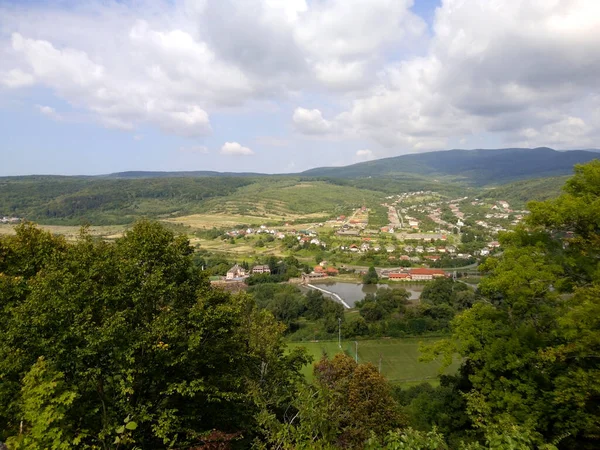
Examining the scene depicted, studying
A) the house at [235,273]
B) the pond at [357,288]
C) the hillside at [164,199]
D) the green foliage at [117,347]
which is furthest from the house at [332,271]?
the hillside at [164,199]

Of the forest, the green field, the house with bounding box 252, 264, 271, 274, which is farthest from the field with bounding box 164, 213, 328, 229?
the forest

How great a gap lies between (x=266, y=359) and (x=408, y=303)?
98.7 ft

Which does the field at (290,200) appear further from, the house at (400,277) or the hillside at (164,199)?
the house at (400,277)

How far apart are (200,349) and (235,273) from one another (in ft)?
147

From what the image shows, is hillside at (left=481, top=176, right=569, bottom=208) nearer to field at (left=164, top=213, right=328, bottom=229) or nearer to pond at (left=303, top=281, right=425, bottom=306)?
field at (left=164, top=213, right=328, bottom=229)

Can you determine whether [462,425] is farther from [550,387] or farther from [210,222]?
[210,222]

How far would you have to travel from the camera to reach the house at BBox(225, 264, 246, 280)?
50122 millimetres

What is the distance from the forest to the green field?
624 inches

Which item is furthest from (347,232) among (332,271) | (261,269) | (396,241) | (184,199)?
(184,199)

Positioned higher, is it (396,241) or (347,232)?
(347,232)

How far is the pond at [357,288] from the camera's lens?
45125 millimetres

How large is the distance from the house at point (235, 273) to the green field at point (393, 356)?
20.9 meters

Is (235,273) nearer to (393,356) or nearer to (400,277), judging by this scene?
(400,277)

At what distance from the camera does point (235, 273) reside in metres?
51.2
